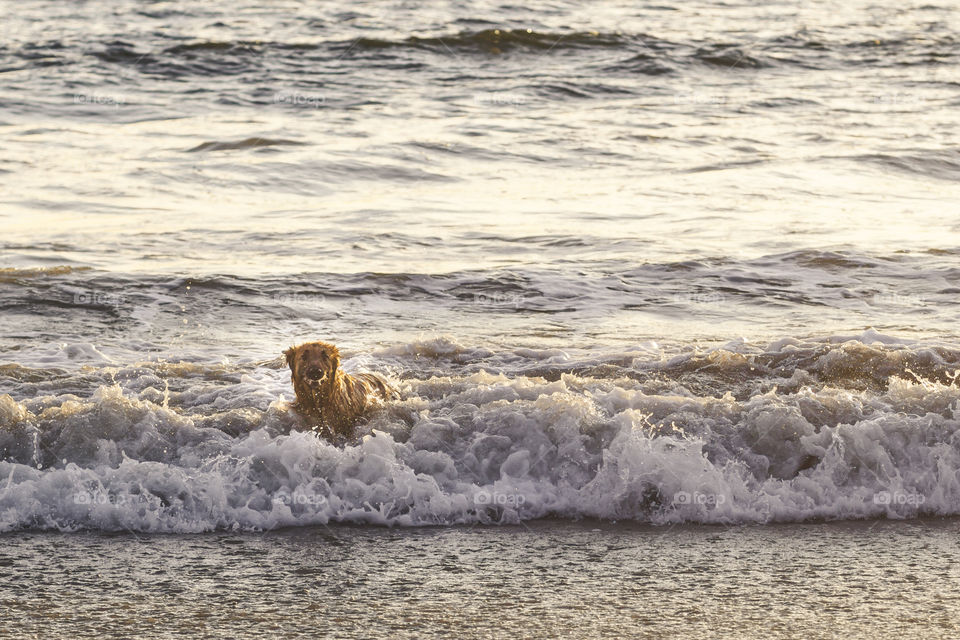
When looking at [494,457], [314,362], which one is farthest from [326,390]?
[494,457]

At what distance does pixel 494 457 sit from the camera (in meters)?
6.98

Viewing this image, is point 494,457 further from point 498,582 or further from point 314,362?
point 498,582

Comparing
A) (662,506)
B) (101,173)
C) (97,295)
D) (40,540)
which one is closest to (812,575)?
(662,506)

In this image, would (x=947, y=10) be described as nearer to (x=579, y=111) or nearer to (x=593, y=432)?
(x=579, y=111)

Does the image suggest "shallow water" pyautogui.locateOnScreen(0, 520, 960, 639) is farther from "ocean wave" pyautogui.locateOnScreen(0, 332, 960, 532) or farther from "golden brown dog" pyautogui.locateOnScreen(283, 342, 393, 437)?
"golden brown dog" pyautogui.locateOnScreen(283, 342, 393, 437)

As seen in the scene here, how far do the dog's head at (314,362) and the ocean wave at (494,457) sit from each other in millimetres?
273

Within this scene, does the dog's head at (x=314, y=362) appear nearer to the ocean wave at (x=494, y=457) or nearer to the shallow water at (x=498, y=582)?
the ocean wave at (x=494, y=457)

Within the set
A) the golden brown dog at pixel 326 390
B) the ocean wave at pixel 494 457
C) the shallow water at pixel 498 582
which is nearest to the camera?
the shallow water at pixel 498 582

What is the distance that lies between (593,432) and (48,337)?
202 inches

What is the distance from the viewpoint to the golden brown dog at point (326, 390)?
7.47m

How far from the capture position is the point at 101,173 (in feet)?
53.1

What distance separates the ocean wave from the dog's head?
10.7 inches

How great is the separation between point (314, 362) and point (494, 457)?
1.37m

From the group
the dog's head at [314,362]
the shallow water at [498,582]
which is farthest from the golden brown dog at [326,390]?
the shallow water at [498,582]
